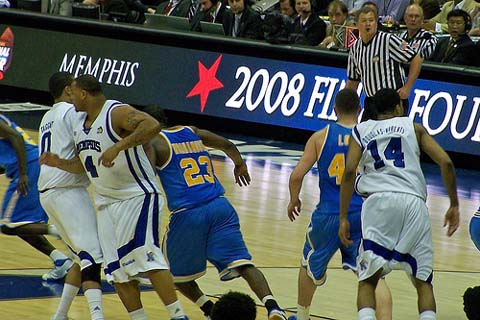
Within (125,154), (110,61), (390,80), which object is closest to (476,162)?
(390,80)

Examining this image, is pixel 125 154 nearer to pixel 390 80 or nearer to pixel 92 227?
pixel 92 227

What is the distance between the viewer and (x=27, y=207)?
9.57 meters

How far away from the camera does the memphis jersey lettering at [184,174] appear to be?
25.7 ft

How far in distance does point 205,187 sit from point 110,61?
419 inches

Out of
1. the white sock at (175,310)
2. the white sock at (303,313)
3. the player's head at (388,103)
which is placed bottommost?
the white sock at (303,313)

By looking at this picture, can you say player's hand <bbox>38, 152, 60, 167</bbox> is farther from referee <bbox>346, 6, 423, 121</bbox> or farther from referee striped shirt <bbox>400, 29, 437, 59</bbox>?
referee striped shirt <bbox>400, 29, 437, 59</bbox>

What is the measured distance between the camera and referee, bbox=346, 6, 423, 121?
12633 mm

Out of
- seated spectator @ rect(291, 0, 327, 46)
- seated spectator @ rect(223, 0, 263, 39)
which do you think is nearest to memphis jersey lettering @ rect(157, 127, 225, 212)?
seated spectator @ rect(291, 0, 327, 46)

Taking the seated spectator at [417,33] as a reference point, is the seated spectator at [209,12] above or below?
below

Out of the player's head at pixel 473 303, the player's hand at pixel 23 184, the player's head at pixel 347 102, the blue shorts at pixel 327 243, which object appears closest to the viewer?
the player's head at pixel 473 303

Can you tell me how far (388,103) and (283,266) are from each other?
284 centimetres

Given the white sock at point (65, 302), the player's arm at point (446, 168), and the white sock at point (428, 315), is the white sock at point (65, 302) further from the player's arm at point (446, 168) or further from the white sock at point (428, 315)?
the player's arm at point (446, 168)

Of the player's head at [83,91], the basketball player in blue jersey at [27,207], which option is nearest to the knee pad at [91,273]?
the player's head at [83,91]

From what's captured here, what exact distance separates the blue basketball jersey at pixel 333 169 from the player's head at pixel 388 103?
44 cm
